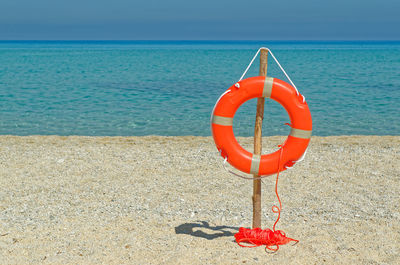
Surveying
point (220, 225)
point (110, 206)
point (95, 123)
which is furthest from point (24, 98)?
point (220, 225)

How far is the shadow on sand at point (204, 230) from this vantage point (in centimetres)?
367

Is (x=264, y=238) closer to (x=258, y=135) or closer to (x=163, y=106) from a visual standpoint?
(x=258, y=135)

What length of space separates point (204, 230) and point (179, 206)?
638 millimetres

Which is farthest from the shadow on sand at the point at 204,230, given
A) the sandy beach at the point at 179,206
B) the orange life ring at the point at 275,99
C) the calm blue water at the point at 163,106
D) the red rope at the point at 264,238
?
the calm blue water at the point at 163,106

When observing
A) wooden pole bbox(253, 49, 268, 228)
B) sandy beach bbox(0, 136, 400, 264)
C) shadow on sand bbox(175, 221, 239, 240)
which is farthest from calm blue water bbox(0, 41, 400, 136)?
wooden pole bbox(253, 49, 268, 228)

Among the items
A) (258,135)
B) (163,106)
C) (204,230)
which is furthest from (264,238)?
(163,106)

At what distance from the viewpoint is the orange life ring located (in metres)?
3.44

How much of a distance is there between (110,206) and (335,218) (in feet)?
7.19

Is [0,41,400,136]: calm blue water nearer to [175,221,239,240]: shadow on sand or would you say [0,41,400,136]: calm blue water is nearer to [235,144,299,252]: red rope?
[175,221,239,240]: shadow on sand

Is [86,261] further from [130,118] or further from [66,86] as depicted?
[66,86]

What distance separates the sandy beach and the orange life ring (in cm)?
67

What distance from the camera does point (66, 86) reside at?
16344mm

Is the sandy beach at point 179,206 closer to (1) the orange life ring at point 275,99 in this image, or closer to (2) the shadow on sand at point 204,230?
(2) the shadow on sand at point 204,230

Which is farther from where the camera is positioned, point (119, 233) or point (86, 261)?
point (119, 233)
